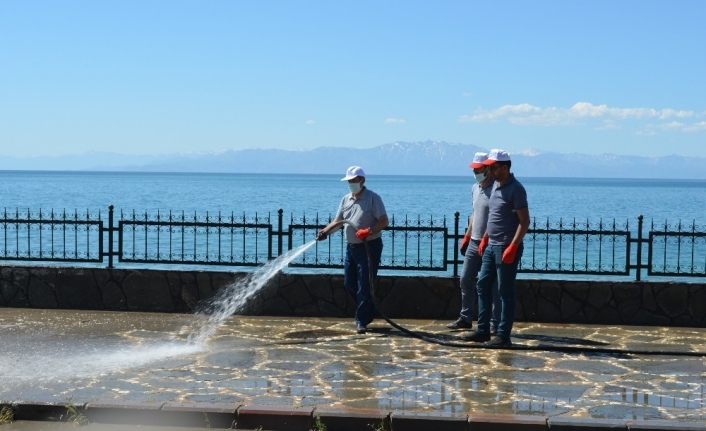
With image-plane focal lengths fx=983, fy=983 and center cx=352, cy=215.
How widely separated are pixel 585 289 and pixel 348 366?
4.21 meters

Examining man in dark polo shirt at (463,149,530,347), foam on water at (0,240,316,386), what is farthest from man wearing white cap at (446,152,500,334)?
foam on water at (0,240,316,386)

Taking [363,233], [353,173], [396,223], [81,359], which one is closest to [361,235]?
[363,233]

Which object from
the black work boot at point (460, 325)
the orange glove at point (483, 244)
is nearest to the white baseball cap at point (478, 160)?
the orange glove at point (483, 244)

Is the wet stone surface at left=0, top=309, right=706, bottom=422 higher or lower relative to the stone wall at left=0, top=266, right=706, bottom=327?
lower

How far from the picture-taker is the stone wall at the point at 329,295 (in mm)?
12039

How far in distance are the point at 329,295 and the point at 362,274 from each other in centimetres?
142

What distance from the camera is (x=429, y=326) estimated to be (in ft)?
38.6

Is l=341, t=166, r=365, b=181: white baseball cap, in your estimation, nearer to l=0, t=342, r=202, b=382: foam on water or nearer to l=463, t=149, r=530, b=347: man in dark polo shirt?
l=463, t=149, r=530, b=347: man in dark polo shirt

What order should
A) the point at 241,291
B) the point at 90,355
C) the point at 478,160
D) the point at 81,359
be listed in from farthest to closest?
the point at 241,291 < the point at 478,160 < the point at 90,355 < the point at 81,359

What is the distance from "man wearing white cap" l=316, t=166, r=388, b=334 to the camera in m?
10.9

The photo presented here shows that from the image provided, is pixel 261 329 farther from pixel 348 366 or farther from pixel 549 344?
pixel 549 344

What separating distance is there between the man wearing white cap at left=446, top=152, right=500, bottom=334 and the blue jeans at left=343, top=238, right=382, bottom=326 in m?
1.00

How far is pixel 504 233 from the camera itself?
397 inches

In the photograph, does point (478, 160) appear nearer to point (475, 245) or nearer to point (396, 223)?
point (475, 245)
